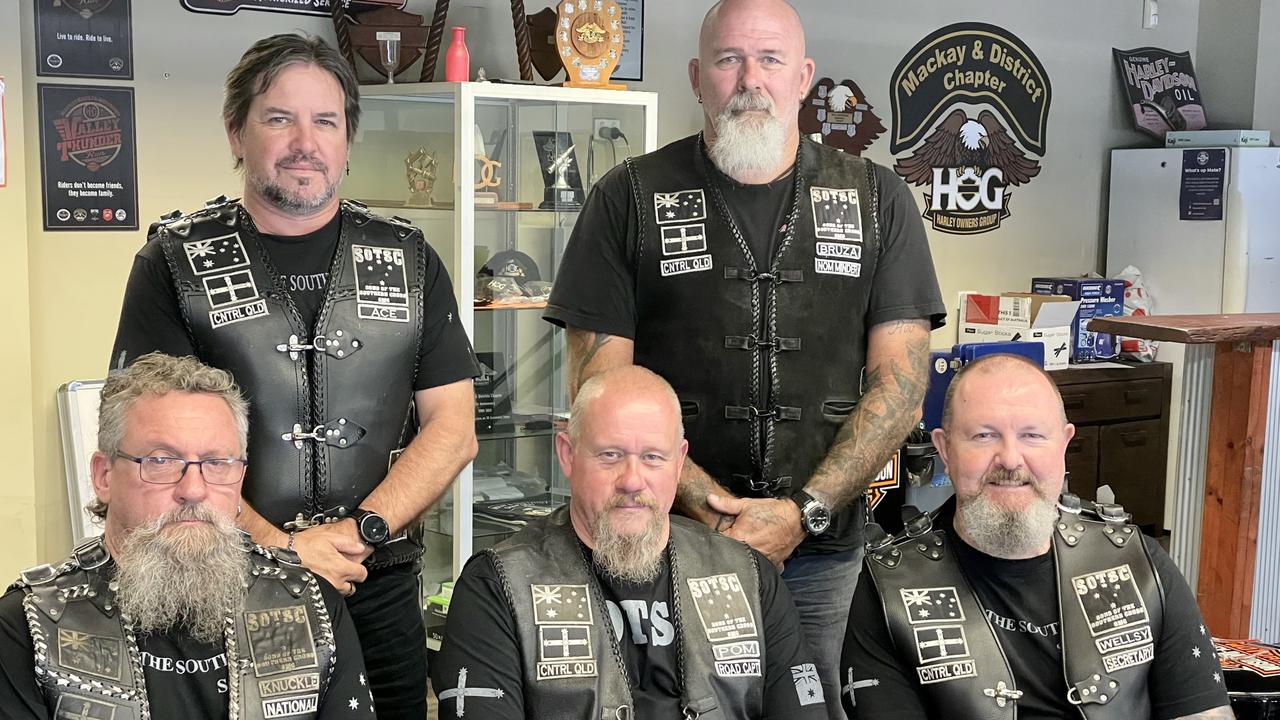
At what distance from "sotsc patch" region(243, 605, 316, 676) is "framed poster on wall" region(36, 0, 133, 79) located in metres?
2.66

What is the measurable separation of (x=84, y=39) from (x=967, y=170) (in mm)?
4187

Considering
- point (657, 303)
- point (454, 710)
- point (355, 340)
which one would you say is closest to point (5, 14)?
point (355, 340)

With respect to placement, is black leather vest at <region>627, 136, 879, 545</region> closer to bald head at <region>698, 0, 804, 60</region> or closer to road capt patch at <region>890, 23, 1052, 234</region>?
bald head at <region>698, 0, 804, 60</region>

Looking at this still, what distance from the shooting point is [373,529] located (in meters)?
2.62

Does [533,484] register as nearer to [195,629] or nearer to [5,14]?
[5,14]

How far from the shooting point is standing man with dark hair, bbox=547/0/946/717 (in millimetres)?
2820

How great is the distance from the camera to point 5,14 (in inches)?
161

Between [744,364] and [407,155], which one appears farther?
[407,155]

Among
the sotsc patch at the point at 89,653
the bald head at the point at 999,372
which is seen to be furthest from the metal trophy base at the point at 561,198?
the sotsc patch at the point at 89,653

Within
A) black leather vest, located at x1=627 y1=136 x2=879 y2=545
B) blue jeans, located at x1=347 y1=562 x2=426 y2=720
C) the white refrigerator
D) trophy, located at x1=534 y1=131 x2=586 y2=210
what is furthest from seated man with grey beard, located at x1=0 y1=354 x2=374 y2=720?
the white refrigerator

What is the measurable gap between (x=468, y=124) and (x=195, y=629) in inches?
110

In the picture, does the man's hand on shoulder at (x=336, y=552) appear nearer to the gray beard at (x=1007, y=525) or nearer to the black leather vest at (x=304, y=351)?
the black leather vest at (x=304, y=351)

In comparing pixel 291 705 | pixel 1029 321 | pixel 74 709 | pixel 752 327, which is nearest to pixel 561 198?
pixel 752 327

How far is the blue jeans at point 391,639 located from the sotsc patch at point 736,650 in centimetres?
71
